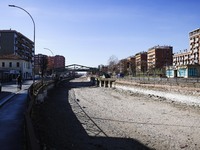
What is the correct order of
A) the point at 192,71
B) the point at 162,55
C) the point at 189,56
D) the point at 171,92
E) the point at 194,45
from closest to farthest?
the point at 171,92, the point at 192,71, the point at 194,45, the point at 189,56, the point at 162,55

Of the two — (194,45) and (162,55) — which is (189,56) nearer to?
(194,45)

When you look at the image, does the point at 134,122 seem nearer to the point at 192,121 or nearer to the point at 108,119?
the point at 108,119

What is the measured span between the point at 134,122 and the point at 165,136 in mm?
5490

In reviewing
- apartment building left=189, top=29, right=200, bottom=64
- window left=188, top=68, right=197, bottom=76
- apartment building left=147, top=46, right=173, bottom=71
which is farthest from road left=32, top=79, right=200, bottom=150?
apartment building left=147, top=46, right=173, bottom=71

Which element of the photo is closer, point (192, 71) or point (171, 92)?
point (171, 92)

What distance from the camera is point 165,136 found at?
61.1ft

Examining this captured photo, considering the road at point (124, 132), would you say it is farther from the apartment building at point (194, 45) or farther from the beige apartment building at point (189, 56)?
the apartment building at point (194, 45)

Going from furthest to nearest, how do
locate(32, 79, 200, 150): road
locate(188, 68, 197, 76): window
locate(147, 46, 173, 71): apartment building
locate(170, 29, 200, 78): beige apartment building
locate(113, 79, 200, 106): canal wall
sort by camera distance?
A: locate(147, 46, 173, 71): apartment building, locate(170, 29, 200, 78): beige apartment building, locate(188, 68, 197, 76): window, locate(113, 79, 200, 106): canal wall, locate(32, 79, 200, 150): road

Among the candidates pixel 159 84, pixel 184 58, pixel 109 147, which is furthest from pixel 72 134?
pixel 184 58

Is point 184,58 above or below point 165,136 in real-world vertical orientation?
above

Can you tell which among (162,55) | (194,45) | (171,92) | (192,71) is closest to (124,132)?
(171,92)

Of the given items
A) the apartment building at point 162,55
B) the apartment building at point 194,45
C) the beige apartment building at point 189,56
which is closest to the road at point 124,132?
the beige apartment building at point 189,56

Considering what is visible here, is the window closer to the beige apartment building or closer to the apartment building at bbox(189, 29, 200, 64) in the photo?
the beige apartment building

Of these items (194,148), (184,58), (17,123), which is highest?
(184,58)
